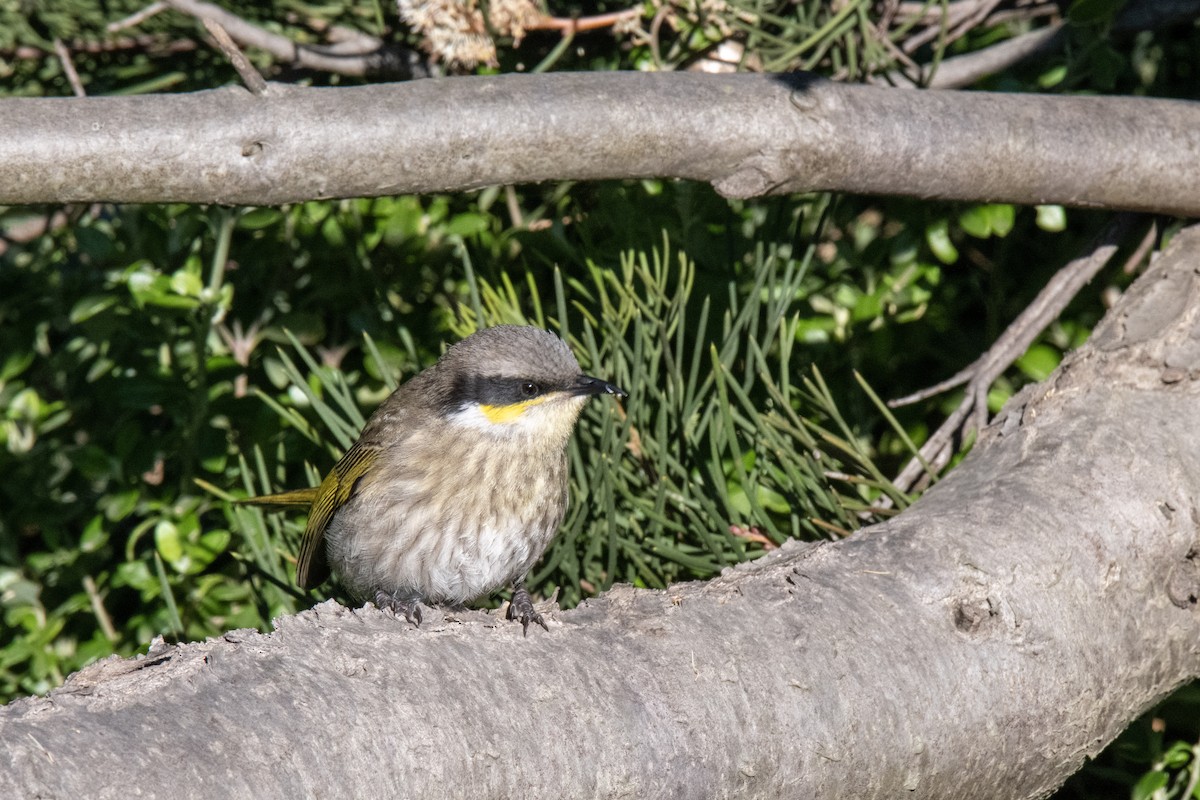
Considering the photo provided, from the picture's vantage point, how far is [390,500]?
128 inches

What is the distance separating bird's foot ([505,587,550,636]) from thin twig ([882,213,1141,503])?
949 mm

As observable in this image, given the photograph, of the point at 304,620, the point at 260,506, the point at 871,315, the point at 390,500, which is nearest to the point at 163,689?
the point at 304,620

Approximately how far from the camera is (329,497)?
3.36 meters

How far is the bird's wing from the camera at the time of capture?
3334mm

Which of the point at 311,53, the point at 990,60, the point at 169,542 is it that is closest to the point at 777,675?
the point at 169,542

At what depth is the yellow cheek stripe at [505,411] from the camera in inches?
128

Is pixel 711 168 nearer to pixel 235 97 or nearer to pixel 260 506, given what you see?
pixel 235 97

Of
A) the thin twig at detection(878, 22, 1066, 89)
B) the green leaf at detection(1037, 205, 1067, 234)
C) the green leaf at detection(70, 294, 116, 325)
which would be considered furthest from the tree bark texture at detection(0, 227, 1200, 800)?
the green leaf at detection(70, 294, 116, 325)

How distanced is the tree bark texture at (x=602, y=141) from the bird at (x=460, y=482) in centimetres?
56

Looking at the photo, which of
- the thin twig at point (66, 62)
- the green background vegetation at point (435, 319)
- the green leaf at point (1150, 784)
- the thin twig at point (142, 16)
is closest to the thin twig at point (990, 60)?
the green background vegetation at point (435, 319)

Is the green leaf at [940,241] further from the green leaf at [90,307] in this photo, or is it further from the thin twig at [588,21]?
the green leaf at [90,307]

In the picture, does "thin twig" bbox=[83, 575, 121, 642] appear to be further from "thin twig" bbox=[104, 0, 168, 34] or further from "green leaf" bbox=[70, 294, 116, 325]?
"thin twig" bbox=[104, 0, 168, 34]

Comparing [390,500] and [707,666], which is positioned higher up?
[707,666]

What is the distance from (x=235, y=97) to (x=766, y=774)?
5.41ft
